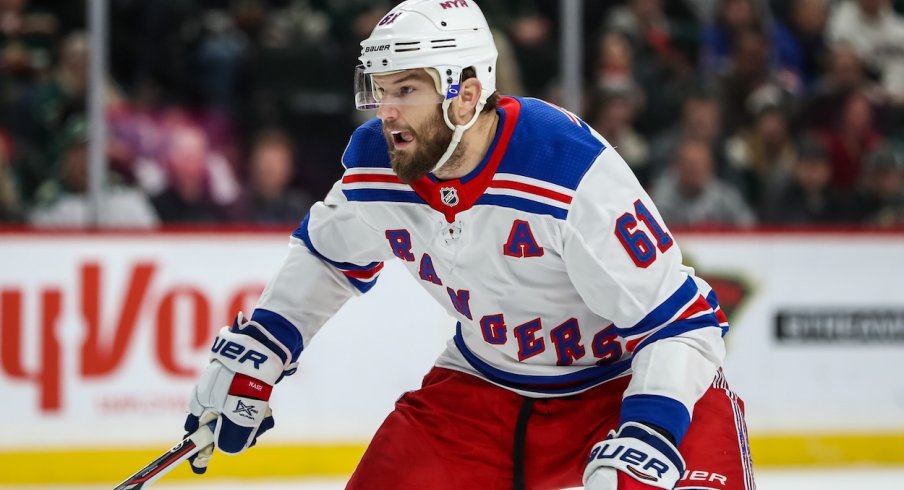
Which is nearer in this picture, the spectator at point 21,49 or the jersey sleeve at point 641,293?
the jersey sleeve at point 641,293

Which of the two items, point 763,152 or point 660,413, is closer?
point 660,413

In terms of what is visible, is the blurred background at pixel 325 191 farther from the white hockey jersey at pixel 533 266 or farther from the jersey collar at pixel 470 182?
the jersey collar at pixel 470 182

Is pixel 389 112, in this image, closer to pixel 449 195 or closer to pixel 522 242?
pixel 449 195

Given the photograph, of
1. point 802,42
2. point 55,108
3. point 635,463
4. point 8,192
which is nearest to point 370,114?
point 55,108

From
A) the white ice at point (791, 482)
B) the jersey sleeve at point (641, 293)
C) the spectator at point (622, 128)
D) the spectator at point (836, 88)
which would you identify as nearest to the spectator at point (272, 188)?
the white ice at point (791, 482)

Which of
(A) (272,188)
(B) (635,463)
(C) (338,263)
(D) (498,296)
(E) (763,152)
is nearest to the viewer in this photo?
(B) (635,463)

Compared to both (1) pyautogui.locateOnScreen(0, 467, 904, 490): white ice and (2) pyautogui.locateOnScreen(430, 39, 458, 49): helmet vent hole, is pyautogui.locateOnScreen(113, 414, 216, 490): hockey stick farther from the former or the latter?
(1) pyautogui.locateOnScreen(0, 467, 904, 490): white ice

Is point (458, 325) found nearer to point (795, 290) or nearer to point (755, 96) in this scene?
point (795, 290)

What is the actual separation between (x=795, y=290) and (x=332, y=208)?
106 inches

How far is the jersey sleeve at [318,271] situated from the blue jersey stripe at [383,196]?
0.07 metres

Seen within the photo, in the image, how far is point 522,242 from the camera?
88.3 inches

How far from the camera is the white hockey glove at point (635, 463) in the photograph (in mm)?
2018

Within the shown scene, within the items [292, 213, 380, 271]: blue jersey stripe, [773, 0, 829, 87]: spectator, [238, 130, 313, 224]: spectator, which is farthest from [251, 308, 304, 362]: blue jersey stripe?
[773, 0, 829, 87]: spectator

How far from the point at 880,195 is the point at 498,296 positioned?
3.20 m
